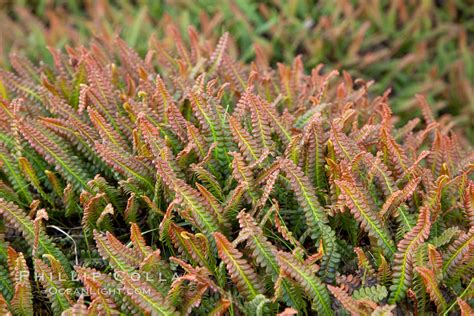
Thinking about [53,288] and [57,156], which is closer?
[53,288]

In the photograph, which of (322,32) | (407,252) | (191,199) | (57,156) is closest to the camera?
(407,252)

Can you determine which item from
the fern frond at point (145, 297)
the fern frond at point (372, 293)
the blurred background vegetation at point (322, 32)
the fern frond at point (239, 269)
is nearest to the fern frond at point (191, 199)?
the fern frond at point (239, 269)

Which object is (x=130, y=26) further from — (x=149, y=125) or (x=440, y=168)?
(x=440, y=168)

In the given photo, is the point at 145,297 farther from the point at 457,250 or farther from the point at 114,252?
the point at 457,250

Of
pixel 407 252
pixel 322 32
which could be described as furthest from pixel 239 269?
pixel 322 32

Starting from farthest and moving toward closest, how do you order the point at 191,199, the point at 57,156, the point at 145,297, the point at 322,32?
the point at 322,32 → the point at 57,156 → the point at 191,199 → the point at 145,297

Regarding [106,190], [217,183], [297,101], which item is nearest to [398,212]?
[217,183]

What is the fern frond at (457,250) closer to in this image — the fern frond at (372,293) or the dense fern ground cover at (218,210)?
the dense fern ground cover at (218,210)
